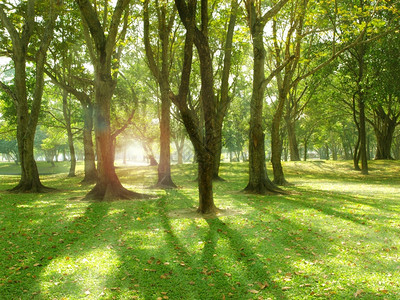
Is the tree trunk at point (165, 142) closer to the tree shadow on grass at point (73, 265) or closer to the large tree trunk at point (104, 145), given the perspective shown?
the large tree trunk at point (104, 145)

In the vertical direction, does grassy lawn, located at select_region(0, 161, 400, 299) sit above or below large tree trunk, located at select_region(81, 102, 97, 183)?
below

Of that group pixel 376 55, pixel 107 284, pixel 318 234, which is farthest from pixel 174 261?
pixel 376 55

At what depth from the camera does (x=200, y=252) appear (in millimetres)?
6637

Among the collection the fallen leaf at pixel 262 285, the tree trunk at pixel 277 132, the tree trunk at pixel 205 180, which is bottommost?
the fallen leaf at pixel 262 285

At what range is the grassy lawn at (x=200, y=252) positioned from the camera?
4.99 m

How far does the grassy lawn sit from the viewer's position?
499 centimetres

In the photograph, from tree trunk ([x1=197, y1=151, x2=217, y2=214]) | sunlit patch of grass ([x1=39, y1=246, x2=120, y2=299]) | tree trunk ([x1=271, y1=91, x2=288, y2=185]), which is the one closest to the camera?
sunlit patch of grass ([x1=39, y1=246, x2=120, y2=299])

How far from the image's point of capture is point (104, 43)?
12.4m

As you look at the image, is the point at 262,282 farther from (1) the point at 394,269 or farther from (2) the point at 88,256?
(2) the point at 88,256

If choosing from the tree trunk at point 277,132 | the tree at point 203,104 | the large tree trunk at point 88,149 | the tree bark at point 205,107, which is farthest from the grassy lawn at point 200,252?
the large tree trunk at point 88,149

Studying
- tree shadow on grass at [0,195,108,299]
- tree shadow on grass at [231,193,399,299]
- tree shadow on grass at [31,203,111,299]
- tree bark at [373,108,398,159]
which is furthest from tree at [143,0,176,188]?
tree bark at [373,108,398,159]

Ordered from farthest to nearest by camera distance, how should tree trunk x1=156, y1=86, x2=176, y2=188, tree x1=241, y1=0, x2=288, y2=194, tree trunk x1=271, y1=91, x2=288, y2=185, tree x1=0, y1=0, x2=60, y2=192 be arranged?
tree trunk x1=156, y1=86, x2=176, y2=188
tree trunk x1=271, y1=91, x2=288, y2=185
tree x1=0, y1=0, x2=60, y2=192
tree x1=241, y1=0, x2=288, y2=194

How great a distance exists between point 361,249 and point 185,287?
4040 mm

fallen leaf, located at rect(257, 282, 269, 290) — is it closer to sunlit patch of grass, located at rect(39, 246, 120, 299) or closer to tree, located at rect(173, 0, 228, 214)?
sunlit patch of grass, located at rect(39, 246, 120, 299)
